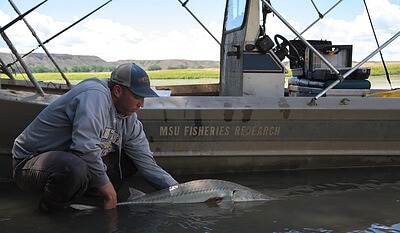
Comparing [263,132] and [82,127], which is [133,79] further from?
[263,132]

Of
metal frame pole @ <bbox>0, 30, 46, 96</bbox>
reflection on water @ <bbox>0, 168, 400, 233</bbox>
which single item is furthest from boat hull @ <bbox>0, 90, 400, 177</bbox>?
reflection on water @ <bbox>0, 168, 400, 233</bbox>

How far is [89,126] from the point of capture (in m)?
3.09

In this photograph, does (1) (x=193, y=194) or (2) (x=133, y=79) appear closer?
(2) (x=133, y=79)

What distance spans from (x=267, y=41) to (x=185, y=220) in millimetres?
2428

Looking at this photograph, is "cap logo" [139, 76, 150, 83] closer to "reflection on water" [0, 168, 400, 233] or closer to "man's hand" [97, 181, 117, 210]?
"man's hand" [97, 181, 117, 210]

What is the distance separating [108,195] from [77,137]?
22.0 inches

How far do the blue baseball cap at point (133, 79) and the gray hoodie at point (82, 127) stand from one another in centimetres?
13

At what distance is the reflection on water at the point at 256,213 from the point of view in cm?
340

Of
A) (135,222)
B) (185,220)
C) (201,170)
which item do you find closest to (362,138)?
(201,170)

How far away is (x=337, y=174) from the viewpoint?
5039 mm

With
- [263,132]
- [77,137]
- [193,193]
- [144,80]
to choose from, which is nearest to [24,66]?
[77,137]

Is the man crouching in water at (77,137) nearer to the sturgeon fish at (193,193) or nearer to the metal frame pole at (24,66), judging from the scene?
the sturgeon fish at (193,193)

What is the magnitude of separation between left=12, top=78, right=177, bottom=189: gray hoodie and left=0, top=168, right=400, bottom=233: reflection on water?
0.44 m

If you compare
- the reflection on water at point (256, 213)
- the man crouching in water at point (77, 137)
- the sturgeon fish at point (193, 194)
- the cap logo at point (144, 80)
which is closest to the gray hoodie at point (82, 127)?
the man crouching in water at point (77, 137)
